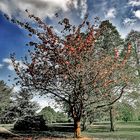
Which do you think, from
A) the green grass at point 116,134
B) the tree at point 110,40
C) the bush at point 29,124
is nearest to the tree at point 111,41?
the tree at point 110,40

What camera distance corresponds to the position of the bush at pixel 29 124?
44.1m

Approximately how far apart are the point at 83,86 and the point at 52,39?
15.1 feet

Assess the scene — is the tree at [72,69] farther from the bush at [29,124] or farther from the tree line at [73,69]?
the bush at [29,124]

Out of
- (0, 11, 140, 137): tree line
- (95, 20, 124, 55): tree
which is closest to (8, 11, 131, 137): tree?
(0, 11, 140, 137): tree line

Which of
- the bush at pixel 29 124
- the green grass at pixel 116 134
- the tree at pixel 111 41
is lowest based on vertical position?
the green grass at pixel 116 134

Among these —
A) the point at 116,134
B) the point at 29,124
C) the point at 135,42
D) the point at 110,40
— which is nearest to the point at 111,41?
the point at 110,40

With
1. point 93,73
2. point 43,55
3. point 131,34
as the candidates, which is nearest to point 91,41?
point 93,73

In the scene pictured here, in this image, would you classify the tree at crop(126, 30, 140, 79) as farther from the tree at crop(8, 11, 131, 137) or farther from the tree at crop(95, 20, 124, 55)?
the tree at crop(8, 11, 131, 137)

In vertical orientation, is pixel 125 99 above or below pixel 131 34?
below

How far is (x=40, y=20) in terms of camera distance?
81.9 feet

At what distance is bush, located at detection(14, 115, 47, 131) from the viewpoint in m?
44.1

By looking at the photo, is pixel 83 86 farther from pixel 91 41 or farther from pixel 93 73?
pixel 91 41

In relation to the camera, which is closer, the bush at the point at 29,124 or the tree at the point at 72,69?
the tree at the point at 72,69

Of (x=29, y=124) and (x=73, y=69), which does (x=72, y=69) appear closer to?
(x=73, y=69)
